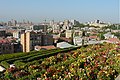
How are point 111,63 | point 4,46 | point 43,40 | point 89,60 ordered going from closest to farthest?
1. point 111,63
2. point 89,60
3. point 4,46
4. point 43,40

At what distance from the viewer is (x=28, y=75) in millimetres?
7566

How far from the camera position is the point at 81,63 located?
8922 millimetres

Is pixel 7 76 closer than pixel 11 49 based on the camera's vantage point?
Yes

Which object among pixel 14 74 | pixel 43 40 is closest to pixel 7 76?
pixel 14 74

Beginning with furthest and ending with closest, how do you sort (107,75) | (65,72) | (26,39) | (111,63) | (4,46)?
1. (26,39)
2. (4,46)
3. (111,63)
4. (65,72)
5. (107,75)

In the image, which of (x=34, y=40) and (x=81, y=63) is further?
(x=34, y=40)

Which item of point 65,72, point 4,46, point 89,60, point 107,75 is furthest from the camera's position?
point 4,46

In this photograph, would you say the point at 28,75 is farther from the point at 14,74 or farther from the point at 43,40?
the point at 43,40

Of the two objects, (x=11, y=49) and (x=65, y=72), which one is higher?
(x=65, y=72)

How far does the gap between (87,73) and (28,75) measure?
5.39ft

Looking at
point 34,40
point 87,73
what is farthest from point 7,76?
point 34,40

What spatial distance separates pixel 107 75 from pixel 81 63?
73.5 inches

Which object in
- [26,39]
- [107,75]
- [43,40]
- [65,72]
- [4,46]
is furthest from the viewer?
[43,40]

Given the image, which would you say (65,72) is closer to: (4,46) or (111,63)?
(111,63)
